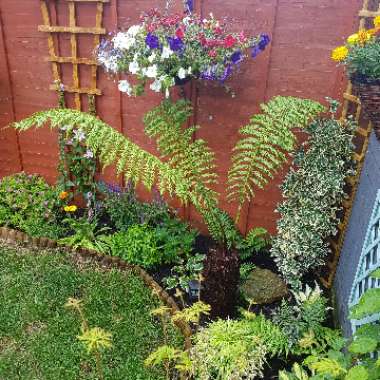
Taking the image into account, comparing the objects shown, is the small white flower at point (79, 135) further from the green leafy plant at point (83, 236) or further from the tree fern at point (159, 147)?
the green leafy plant at point (83, 236)

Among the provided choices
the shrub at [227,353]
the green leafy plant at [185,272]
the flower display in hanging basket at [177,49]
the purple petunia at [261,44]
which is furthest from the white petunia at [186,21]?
the shrub at [227,353]

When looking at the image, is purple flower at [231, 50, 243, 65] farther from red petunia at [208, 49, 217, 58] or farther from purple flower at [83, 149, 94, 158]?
purple flower at [83, 149, 94, 158]

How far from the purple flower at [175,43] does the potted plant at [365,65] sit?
1.14m

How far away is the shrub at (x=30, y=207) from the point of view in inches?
171

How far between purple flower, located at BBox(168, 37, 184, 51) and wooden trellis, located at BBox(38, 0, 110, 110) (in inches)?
48.6

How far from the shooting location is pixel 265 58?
3.55m

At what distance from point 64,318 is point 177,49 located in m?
2.34

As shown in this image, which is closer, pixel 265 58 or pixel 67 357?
pixel 67 357

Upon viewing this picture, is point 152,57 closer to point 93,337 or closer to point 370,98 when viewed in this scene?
point 370,98

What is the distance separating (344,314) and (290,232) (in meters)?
0.73

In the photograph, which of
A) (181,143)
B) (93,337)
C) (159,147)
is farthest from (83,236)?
(93,337)

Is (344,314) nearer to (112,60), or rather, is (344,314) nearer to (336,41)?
(336,41)

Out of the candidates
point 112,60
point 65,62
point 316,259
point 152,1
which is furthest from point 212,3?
point 316,259

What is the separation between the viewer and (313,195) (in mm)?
3195
